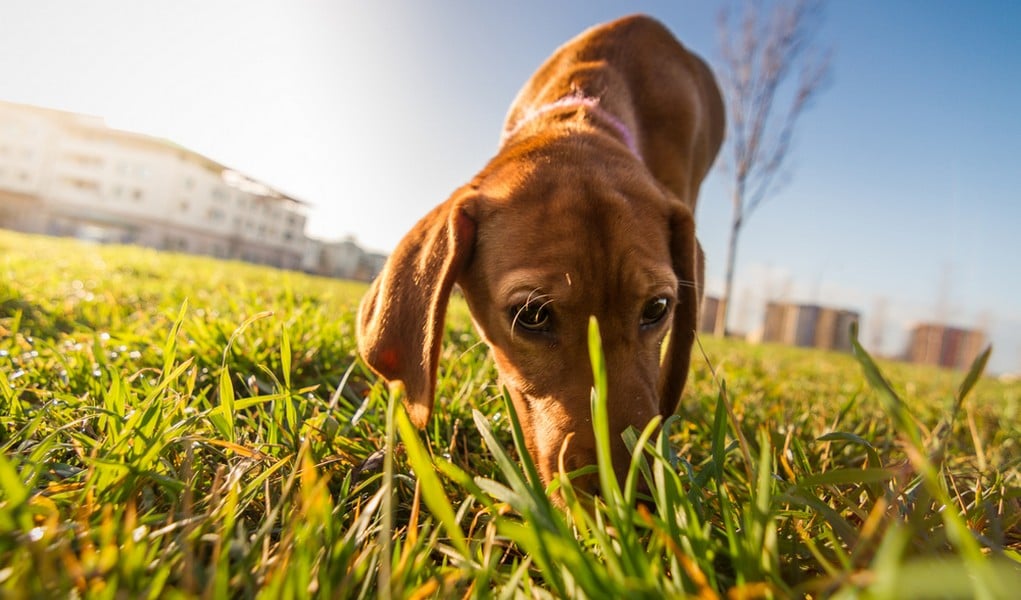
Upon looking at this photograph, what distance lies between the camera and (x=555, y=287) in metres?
1.93

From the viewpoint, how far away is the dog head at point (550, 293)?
1.82 metres

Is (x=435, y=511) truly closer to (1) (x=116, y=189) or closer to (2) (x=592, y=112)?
(2) (x=592, y=112)

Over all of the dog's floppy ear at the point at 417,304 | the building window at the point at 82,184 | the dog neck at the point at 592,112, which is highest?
the building window at the point at 82,184

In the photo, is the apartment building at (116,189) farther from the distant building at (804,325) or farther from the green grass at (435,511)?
the green grass at (435,511)

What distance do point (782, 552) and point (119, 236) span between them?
239ft

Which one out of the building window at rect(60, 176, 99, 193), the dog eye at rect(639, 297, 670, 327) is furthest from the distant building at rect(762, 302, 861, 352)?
the building window at rect(60, 176, 99, 193)

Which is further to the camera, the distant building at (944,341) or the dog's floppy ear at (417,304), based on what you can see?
the distant building at (944,341)

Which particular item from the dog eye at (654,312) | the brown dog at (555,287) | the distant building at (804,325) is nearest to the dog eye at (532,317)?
the brown dog at (555,287)

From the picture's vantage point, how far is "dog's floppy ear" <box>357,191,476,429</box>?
71.8 inches

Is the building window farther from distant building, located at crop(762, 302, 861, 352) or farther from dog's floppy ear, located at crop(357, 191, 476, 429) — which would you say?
dog's floppy ear, located at crop(357, 191, 476, 429)

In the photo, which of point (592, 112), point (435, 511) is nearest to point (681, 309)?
point (592, 112)

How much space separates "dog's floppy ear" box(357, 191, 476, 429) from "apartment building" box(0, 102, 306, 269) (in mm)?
61399

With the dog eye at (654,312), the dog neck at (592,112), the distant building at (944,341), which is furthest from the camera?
the distant building at (944,341)

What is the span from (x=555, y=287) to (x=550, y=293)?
3cm
